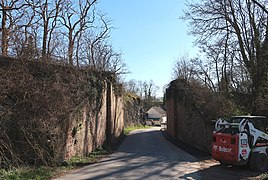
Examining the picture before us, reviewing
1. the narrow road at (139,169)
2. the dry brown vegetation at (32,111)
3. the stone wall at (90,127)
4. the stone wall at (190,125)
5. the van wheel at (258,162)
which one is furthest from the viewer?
the stone wall at (190,125)

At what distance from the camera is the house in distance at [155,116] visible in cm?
7231

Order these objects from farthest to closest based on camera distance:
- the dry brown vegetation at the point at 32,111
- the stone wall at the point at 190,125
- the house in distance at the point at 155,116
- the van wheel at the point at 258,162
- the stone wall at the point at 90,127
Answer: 1. the house in distance at the point at 155,116
2. the stone wall at the point at 190,125
3. the stone wall at the point at 90,127
4. the van wheel at the point at 258,162
5. the dry brown vegetation at the point at 32,111

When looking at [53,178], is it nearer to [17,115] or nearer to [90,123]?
[17,115]

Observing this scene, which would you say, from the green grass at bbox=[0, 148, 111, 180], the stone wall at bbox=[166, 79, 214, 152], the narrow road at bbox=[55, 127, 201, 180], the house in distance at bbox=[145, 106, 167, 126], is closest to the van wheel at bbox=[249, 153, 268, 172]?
the narrow road at bbox=[55, 127, 201, 180]

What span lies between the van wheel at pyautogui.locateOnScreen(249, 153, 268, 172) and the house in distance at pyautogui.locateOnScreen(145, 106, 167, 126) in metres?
58.9

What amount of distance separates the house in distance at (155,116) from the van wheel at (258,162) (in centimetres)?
5888

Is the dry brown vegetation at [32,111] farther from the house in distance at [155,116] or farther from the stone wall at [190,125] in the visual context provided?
the house in distance at [155,116]

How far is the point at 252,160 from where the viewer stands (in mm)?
12484

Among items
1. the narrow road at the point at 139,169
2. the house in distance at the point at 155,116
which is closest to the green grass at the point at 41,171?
the narrow road at the point at 139,169

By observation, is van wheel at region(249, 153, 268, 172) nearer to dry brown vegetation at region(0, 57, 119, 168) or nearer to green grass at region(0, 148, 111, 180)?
green grass at region(0, 148, 111, 180)

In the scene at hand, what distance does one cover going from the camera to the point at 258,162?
12570 mm

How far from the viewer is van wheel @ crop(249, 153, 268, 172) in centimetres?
1249

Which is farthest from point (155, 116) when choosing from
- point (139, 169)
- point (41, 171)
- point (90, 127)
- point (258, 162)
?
point (41, 171)

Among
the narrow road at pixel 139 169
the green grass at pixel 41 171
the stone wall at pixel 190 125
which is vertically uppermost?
the stone wall at pixel 190 125
